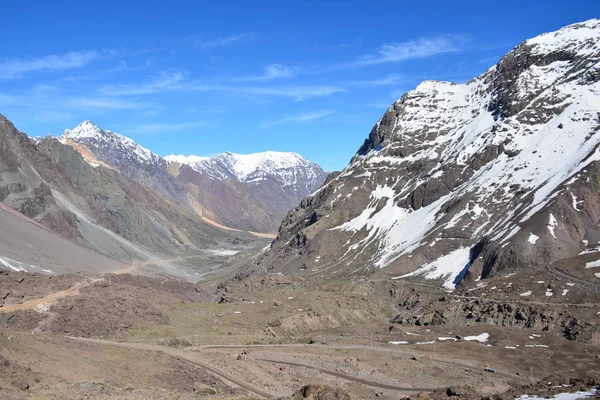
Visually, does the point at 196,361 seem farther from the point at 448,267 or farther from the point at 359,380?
the point at 448,267

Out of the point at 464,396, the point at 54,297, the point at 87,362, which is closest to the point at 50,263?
the point at 54,297

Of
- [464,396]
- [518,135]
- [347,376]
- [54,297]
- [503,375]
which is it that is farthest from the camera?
[518,135]

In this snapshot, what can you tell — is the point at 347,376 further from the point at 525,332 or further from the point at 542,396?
the point at 525,332

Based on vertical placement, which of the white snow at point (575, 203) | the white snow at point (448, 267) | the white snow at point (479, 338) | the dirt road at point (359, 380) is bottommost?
the dirt road at point (359, 380)

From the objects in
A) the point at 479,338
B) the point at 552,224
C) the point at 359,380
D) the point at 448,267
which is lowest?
the point at 359,380

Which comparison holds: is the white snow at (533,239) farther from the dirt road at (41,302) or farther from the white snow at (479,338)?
the dirt road at (41,302)

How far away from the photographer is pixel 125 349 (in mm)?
63969

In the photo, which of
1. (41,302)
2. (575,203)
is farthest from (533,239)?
(41,302)

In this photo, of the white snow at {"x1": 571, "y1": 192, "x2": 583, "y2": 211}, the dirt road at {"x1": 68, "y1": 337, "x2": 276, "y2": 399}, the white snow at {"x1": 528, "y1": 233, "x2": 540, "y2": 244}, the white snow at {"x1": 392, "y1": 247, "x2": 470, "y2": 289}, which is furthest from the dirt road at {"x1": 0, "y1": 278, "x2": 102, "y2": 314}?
the white snow at {"x1": 571, "y1": 192, "x2": 583, "y2": 211}

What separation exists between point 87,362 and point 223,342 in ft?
77.2

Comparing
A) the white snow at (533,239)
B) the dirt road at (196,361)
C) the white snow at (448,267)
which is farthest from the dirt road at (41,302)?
the white snow at (533,239)

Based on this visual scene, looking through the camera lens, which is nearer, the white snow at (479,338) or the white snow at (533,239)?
the white snow at (479,338)

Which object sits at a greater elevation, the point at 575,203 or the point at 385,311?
the point at 575,203

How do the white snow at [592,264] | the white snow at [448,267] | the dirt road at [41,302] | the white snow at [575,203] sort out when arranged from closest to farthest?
the dirt road at [41,302] < the white snow at [592,264] < the white snow at [575,203] < the white snow at [448,267]
